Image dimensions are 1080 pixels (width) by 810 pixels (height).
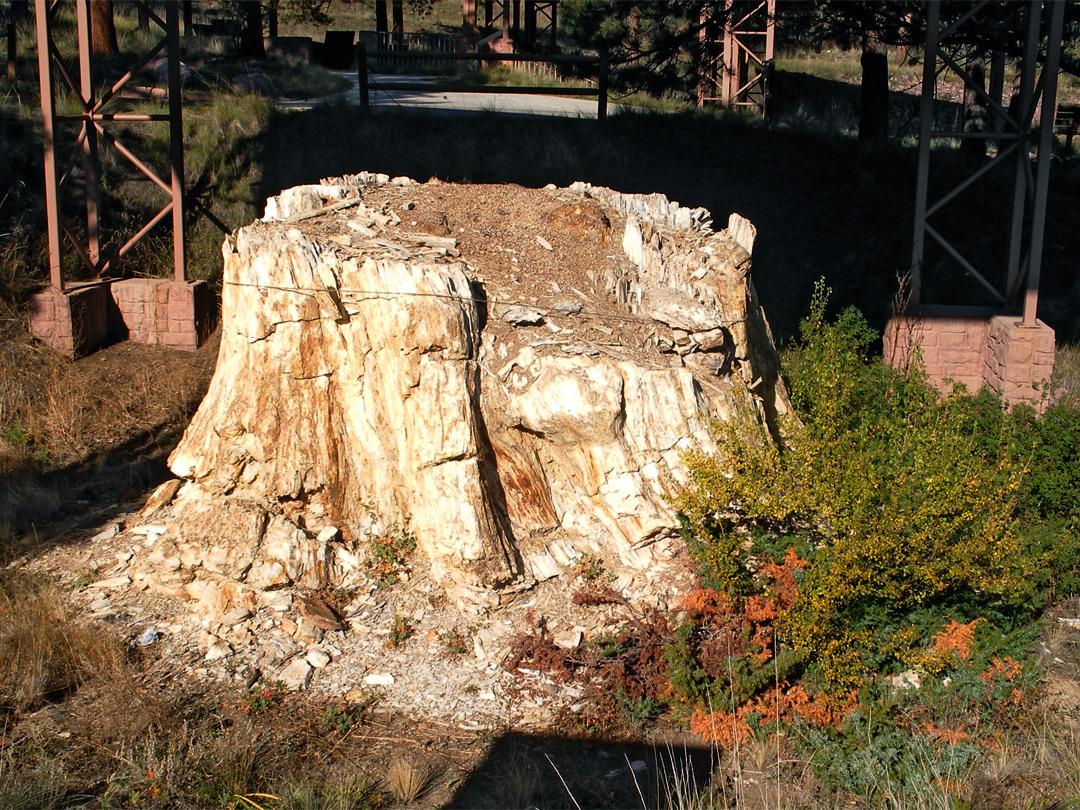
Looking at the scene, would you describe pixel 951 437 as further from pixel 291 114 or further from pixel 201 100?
pixel 201 100

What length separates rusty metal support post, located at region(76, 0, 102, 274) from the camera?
405 inches

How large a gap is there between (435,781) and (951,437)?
3718 mm

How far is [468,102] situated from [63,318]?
10.4 metres

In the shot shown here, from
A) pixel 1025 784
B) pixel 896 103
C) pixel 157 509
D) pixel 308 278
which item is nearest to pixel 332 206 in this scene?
pixel 308 278

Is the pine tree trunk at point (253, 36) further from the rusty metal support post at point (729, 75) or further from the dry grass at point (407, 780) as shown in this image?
the dry grass at point (407, 780)

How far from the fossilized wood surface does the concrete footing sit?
3485 mm

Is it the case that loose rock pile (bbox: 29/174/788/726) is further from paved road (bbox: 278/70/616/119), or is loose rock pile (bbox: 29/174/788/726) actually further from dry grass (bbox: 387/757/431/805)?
paved road (bbox: 278/70/616/119)

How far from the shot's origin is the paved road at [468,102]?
17.1 m

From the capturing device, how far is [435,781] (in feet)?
17.1

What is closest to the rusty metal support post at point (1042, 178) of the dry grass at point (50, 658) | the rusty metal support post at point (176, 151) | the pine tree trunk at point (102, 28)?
the dry grass at point (50, 658)

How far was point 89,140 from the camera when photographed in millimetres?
10609

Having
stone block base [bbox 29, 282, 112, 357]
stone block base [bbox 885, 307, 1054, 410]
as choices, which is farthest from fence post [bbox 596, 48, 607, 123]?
stone block base [bbox 29, 282, 112, 357]

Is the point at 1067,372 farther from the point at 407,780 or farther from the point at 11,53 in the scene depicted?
the point at 11,53

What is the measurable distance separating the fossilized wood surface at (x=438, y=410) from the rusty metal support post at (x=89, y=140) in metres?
4.22
